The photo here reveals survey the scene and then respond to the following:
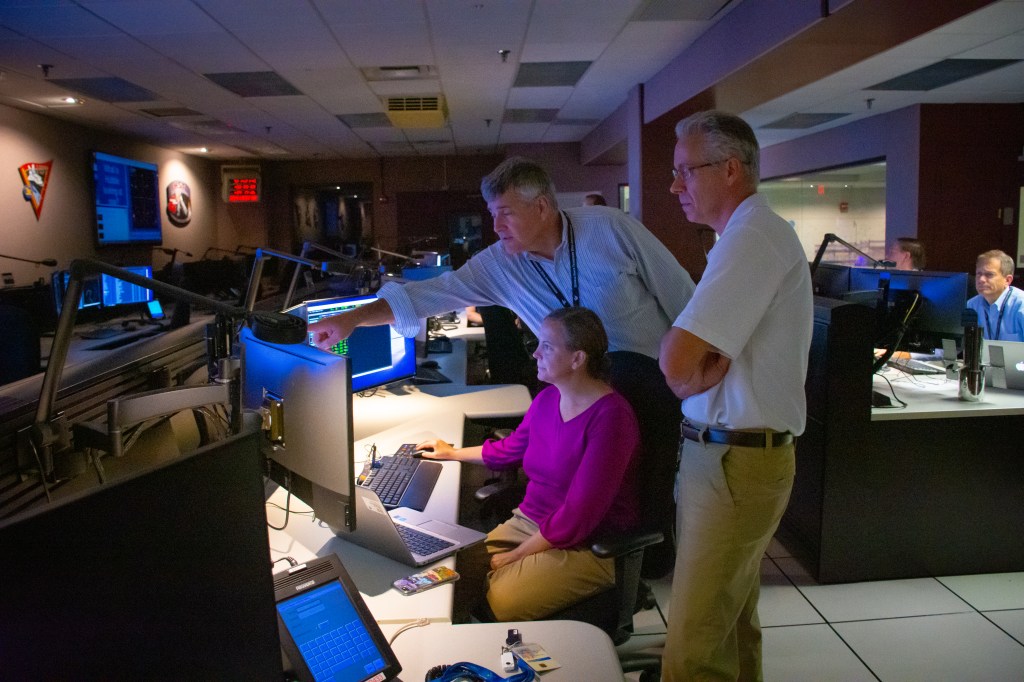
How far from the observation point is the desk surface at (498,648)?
1.14m

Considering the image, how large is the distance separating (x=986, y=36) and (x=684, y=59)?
82.0 inches

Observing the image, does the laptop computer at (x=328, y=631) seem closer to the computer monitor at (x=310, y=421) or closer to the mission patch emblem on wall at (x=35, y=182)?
the computer monitor at (x=310, y=421)

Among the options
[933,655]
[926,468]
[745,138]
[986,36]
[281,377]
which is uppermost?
[986,36]

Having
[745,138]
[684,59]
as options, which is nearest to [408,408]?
[745,138]

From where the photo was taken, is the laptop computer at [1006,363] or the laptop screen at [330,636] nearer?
the laptop screen at [330,636]

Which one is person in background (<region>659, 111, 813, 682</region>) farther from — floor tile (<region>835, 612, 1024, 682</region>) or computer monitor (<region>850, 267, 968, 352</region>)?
computer monitor (<region>850, 267, 968, 352</region>)

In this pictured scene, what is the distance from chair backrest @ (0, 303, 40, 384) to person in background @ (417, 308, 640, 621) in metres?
3.30

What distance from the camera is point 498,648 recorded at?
1.21 meters

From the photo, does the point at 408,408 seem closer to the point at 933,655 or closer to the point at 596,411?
the point at 596,411

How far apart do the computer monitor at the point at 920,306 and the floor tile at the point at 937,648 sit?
1325mm

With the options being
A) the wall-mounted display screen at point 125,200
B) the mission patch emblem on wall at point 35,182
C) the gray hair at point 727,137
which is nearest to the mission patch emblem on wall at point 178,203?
the wall-mounted display screen at point 125,200

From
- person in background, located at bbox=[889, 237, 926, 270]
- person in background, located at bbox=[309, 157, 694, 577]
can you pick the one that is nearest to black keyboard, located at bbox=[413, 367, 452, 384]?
person in background, located at bbox=[309, 157, 694, 577]

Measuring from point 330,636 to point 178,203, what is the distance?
10.7 m

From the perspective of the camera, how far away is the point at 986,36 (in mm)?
4844
